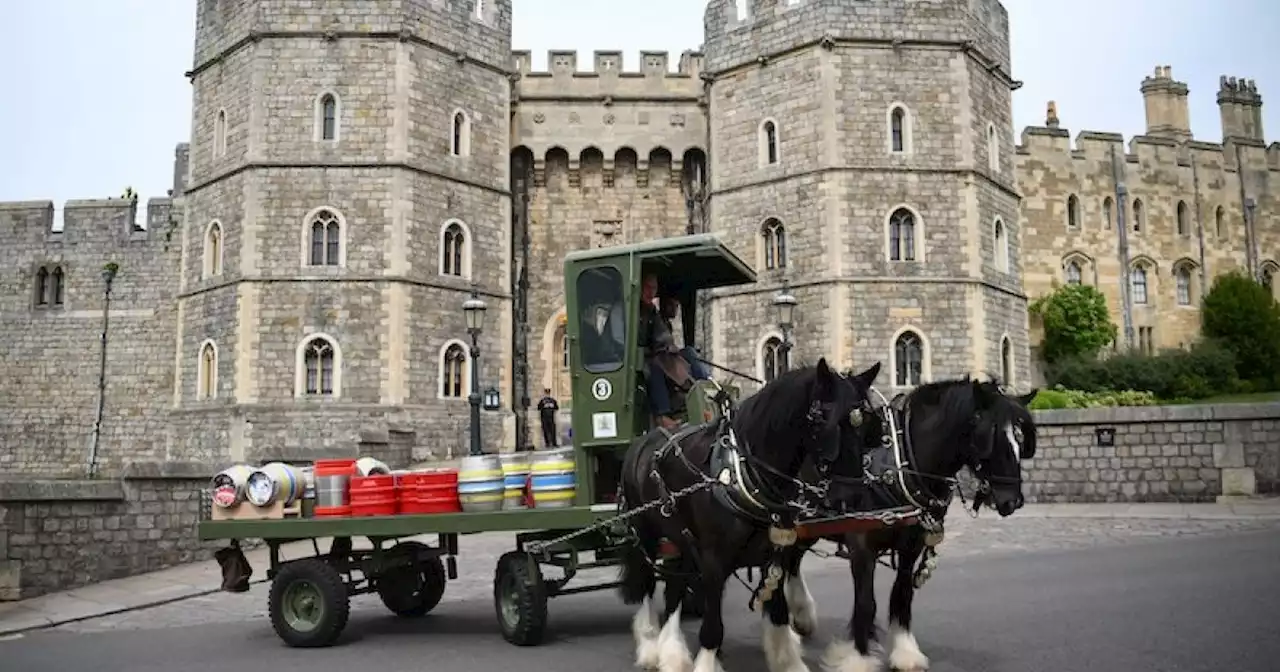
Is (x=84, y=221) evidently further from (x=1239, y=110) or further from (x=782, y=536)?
(x=1239, y=110)

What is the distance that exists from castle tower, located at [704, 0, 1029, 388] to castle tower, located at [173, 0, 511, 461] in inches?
276

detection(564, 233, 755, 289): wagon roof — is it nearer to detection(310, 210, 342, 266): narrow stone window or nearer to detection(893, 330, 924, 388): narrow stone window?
detection(893, 330, 924, 388): narrow stone window

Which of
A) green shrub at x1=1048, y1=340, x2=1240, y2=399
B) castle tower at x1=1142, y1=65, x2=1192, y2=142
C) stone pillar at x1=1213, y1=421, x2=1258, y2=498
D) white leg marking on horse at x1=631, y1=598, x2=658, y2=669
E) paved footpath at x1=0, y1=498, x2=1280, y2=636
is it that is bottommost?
paved footpath at x1=0, y1=498, x2=1280, y2=636

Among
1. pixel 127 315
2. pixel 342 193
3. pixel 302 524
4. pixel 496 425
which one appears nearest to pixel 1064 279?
pixel 496 425

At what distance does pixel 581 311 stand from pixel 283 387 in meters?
16.8

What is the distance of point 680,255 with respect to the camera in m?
8.03

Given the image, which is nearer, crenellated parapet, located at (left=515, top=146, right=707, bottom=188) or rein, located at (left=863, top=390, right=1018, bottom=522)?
rein, located at (left=863, top=390, right=1018, bottom=522)

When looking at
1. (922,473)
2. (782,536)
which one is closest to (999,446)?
(922,473)

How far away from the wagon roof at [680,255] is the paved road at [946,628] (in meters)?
2.94

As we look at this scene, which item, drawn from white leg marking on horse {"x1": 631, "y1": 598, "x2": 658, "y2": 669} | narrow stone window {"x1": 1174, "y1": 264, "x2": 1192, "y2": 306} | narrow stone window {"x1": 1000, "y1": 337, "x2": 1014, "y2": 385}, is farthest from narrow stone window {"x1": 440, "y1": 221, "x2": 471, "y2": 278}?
narrow stone window {"x1": 1174, "y1": 264, "x2": 1192, "y2": 306}

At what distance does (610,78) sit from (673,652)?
22853 millimetres

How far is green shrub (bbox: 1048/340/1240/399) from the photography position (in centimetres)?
3139

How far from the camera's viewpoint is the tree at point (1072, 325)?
1302 inches

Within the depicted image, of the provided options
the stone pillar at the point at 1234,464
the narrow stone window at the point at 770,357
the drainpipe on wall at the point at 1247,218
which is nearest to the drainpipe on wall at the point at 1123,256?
the drainpipe on wall at the point at 1247,218
